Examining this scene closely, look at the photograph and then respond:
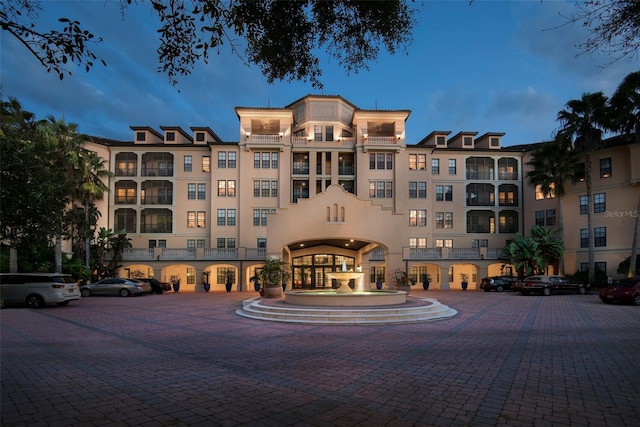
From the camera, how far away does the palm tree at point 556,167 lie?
38.5m

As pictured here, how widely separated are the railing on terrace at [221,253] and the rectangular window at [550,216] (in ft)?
104

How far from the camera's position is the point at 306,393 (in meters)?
7.07

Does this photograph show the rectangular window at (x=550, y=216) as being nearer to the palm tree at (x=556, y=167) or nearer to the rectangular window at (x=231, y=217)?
the palm tree at (x=556, y=167)

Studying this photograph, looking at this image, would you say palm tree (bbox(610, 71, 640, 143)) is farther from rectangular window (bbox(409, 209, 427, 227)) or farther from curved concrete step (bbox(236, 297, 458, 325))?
curved concrete step (bbox(236, 297, 458, 325))

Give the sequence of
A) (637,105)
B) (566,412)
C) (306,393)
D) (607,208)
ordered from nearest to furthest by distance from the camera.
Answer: (566,412) → (306,393) → (637,105) → (607,208)

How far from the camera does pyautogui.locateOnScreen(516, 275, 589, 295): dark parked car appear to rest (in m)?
32.2

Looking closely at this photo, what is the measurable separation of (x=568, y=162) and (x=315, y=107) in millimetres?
24944

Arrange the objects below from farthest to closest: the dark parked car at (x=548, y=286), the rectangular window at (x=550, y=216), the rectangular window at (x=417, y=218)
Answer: the rectangular window at (x=417, y=218)
the rectangular window at (x=550, y=216)
the dark parked car at (x=548, y=286)

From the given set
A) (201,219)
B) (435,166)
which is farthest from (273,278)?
(435,166)

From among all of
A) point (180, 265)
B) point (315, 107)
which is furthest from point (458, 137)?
point (180, 265)

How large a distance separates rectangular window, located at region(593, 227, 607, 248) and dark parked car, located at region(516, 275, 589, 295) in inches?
269

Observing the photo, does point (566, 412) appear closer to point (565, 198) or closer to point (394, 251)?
point (394, 251)

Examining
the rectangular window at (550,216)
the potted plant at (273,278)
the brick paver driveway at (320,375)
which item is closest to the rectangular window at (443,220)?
the rectangular window at (550,216)

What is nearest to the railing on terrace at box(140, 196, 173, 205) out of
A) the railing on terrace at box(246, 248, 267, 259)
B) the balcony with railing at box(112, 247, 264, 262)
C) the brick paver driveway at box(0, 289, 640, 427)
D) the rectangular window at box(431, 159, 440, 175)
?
the balcony with railing at box(112, 247, 264, 262)
